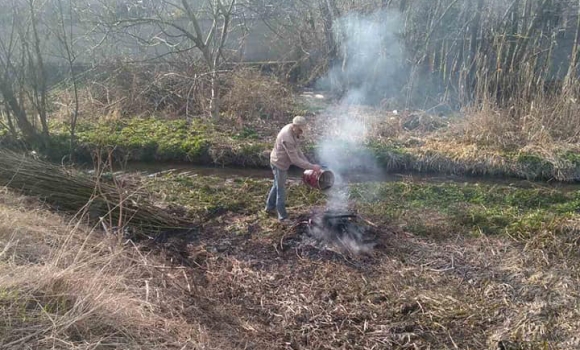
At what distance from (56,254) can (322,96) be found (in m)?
9.84

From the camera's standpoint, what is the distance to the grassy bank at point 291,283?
3916 mm

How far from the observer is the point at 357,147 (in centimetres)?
1031

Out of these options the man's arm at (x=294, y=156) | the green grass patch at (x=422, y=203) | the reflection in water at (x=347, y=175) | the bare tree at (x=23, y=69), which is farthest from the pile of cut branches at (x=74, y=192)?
the reflection in water at (x=347, y=175)

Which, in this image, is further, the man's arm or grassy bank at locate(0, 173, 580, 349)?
the man's arm

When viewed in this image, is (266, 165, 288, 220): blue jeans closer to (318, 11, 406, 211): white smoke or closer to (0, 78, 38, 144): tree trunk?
(318, 11, 406, 211): white smoke

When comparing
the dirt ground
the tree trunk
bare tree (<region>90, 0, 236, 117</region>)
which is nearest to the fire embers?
the dirt ground

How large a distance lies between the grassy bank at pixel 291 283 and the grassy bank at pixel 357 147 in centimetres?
232

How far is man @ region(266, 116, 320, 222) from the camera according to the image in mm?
6508

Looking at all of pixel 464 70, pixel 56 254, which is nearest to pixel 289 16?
pixel 464 70

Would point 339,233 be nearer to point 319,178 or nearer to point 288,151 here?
point 319,178

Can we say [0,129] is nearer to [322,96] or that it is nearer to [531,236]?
[322,96]

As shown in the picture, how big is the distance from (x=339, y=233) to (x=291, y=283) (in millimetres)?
1038

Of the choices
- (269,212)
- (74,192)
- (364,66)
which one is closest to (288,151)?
(269,212)

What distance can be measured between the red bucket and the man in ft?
0.23
